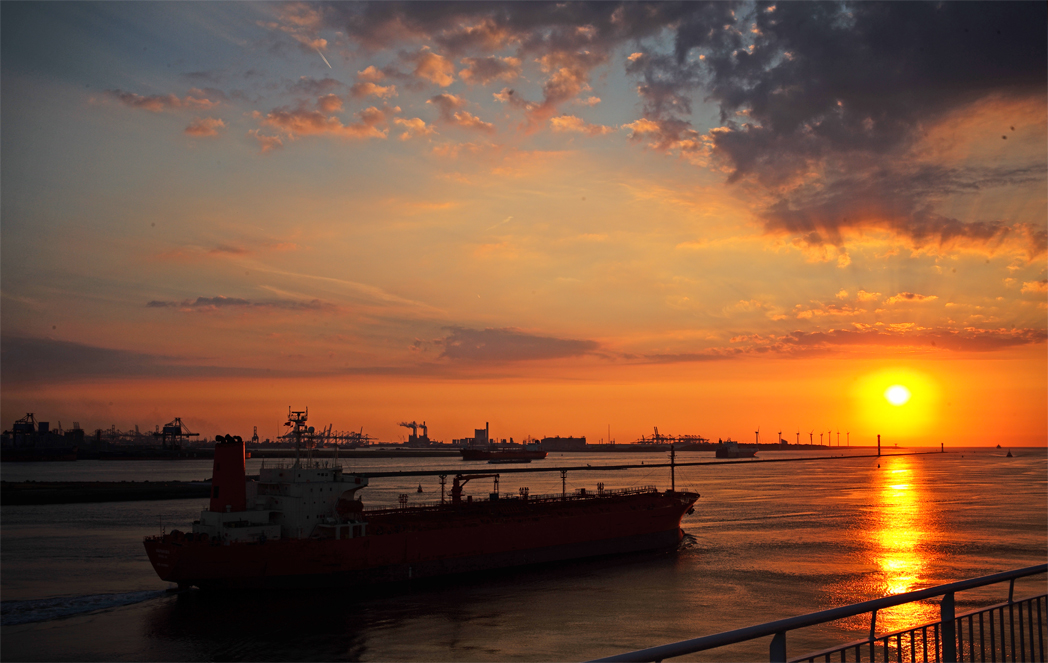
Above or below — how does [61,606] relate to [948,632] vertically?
below

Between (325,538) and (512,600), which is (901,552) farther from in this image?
(325,538)

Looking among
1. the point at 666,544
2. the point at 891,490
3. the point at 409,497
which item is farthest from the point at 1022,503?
the point at 409,497

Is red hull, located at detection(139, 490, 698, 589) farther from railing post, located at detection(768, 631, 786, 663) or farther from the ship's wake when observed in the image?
railing post, located at detection(768, 631, 786, 663)

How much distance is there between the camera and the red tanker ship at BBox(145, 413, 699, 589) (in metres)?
25.3

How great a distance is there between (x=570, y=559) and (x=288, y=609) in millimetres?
14380

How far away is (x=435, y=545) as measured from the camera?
95.1 ft

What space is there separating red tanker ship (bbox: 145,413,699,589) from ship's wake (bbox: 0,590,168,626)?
81.9 inches

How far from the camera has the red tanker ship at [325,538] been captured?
25.3 metres

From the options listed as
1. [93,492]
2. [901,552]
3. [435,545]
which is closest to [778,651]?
[435,545]

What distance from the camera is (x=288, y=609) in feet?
79.9

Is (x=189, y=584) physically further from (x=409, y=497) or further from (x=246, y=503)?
(x=409, y=497)

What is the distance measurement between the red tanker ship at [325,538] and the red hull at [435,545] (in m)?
0.04

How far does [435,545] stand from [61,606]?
44.4 feet

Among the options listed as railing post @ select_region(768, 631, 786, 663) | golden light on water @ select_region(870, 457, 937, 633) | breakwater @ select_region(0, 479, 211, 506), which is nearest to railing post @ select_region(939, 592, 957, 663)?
railing post @ select_region(768, 631, 786, 663)
